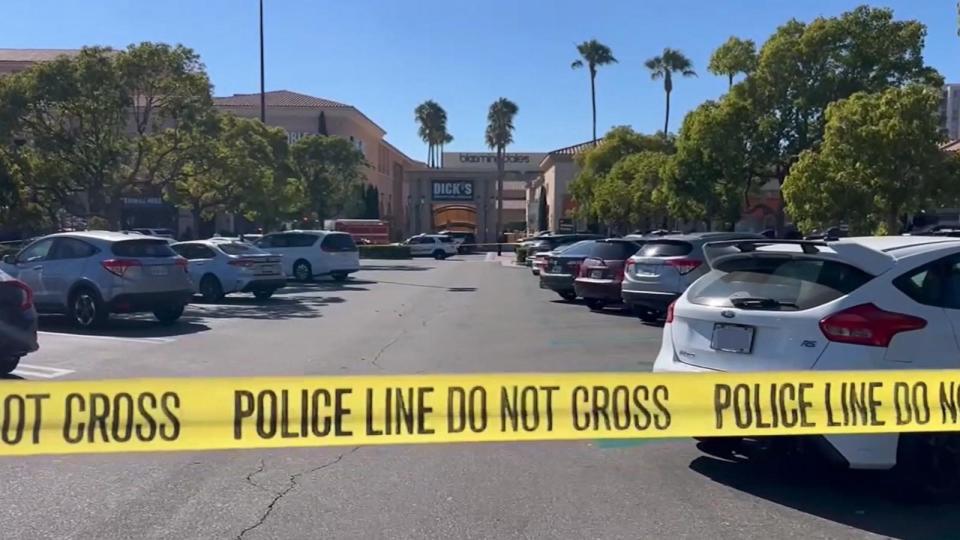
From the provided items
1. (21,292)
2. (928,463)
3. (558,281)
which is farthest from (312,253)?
(928,463)

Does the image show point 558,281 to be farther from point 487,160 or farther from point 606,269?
point 487,160

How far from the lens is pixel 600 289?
18797mm

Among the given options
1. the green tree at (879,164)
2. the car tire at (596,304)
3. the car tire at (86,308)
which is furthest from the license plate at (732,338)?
the green tree at (879,164)

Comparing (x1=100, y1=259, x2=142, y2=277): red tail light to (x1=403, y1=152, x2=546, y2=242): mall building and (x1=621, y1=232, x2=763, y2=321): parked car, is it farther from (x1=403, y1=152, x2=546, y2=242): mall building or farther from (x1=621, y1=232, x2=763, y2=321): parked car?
(x1=403, y1=152, x2=546, y2=242): mall building

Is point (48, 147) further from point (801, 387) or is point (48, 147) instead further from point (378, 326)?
point (801, 387)

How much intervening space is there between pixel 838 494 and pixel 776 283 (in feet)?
4.55

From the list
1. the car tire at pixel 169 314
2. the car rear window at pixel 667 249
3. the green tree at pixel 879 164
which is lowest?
the car tire at pixel 169 314

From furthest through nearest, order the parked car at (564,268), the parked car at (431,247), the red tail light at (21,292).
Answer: the parked car at (431,247) → the parked car at (564,268) → the red tail light at (21,292)

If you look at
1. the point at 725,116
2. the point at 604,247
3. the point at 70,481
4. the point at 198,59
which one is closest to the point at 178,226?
the point at 198,59

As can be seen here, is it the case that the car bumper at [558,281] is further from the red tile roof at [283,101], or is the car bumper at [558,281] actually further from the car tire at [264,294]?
the red tile roof at [283,101]

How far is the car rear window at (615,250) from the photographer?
61.9ft

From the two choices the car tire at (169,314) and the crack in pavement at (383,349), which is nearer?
the crack in pavement at (383,349)

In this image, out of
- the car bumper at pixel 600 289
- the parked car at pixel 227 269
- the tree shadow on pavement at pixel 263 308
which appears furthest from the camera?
the parked car at pixel 227 269

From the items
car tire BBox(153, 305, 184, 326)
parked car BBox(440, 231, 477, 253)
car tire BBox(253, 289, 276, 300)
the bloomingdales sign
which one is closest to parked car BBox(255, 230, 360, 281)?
car tire BBox(253, 289, 276, 300)
